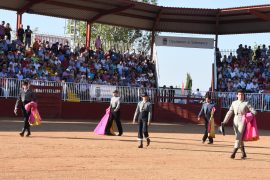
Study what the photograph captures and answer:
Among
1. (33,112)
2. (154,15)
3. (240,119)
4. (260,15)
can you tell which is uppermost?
(154,15)

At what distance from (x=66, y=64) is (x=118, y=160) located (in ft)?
58.2

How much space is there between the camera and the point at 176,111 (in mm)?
28984

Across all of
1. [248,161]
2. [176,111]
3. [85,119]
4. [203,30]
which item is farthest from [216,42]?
[248,161]

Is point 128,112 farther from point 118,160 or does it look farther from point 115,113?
point 118,160

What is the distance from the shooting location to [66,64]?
2867 centimetres

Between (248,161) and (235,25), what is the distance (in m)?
22.6

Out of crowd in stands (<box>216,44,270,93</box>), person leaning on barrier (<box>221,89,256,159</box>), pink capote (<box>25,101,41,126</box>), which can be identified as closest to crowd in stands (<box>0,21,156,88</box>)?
crowd in stands (<box>216,44,270,93</box>)

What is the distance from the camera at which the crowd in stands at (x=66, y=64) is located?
26156mm

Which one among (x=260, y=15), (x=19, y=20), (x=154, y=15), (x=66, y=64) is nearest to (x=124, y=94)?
(x=66, y=64)

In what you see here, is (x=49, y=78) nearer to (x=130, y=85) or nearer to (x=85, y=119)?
(x=85, y=119)

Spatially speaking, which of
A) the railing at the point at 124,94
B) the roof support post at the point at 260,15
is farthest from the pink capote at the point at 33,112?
the roof support post at the point at 260,15

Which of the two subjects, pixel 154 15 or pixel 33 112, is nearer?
pixel 33 112

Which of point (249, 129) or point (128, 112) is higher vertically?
point (249, 129)

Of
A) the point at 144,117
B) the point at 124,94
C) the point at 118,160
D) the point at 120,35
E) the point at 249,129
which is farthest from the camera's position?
the point at 120,35
